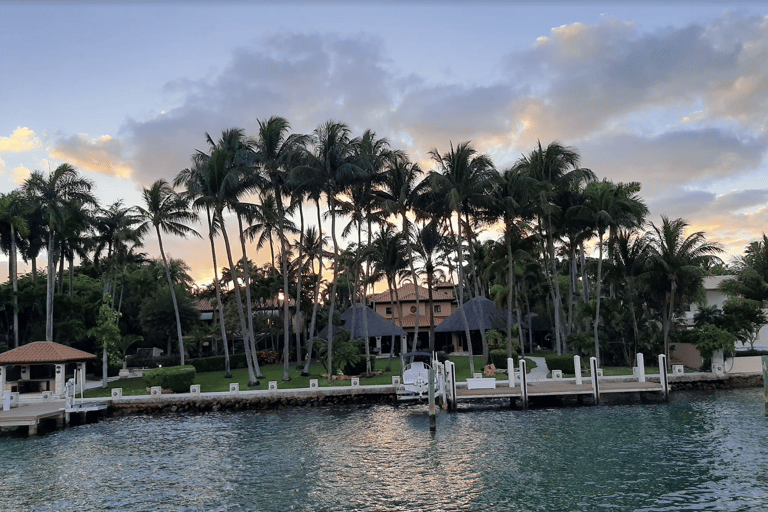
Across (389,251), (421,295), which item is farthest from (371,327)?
(421,295)

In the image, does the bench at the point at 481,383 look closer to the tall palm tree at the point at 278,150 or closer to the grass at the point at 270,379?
the grass at the point at 270,379

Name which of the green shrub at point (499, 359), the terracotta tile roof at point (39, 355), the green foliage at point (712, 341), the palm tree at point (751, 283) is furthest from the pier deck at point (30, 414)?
the palm tree at point (751, 283)

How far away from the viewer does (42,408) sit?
112 feet

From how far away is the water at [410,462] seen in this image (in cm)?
1767

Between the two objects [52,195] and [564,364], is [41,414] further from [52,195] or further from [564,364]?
[564,364]

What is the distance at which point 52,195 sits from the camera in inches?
1790

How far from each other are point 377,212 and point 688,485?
1314 inches

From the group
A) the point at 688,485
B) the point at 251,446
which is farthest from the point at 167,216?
the point at 688,485

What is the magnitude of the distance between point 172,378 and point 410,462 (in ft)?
76.4

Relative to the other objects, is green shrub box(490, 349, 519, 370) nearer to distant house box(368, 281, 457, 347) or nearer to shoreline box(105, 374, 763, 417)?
shoreline box(105, 374, 763, 417)

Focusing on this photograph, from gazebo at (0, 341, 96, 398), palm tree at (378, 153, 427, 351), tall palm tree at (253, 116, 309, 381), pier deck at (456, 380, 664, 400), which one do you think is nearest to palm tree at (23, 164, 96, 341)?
gazebo at (0, 341, 96, 398)

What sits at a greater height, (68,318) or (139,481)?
(68,318)

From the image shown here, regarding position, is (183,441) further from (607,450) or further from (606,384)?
(606,384)

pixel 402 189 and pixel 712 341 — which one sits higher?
pixel 402 189
